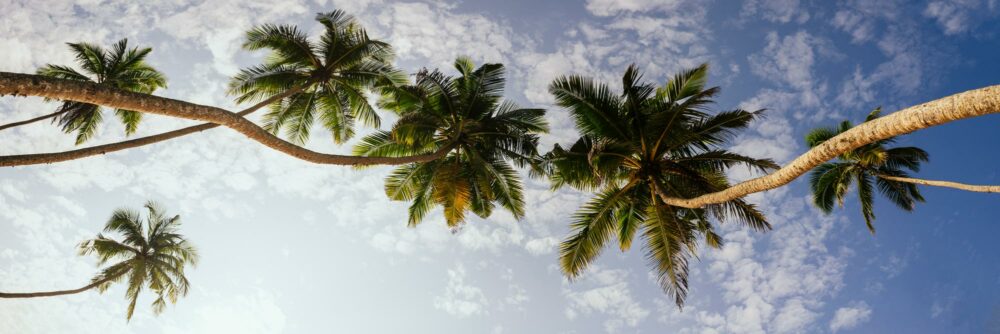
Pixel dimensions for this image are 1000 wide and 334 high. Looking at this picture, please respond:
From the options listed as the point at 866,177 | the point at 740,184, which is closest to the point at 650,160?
the point at 740,184

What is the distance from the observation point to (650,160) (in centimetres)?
1112

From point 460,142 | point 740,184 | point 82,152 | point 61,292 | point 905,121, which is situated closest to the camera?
point 905,121

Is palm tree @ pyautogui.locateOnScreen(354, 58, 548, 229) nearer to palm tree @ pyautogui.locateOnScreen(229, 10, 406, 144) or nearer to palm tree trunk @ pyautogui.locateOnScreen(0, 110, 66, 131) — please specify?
palm tree @ pyautogui.locateOnScreen(229, 10, 406, 144)

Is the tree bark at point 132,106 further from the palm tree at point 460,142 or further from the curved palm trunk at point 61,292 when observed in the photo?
the curved palm trunk at point 61,292

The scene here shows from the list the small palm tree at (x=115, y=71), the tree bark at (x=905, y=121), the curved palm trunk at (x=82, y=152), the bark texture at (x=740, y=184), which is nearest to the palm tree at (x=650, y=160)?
the bark texture at (x=740, y=184)

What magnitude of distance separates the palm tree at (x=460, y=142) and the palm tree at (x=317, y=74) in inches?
34.5

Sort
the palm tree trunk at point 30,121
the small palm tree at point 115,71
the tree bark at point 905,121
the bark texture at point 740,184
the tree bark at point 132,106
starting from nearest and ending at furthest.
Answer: the tree bark at point 905,121
the bark texture at point 740,184
the tree bark at point 132,106
the palm tree trunk at point 30,121
the small palm tree at point 115,71

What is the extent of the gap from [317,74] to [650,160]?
912 centimetres

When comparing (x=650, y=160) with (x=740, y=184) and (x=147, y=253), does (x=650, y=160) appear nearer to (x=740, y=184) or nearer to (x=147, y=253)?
(x=740, y=184)

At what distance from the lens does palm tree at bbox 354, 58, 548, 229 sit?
42.7 ft

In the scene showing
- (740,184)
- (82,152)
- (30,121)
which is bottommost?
(740,184)

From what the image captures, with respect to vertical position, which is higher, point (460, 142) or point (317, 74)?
point (317, 74)

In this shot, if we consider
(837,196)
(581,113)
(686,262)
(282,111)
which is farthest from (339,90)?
(837,196)

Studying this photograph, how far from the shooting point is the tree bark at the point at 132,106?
5680 millimetres
